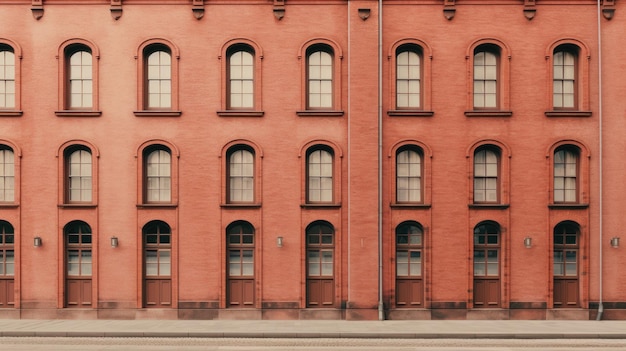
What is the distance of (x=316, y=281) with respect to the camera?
20.5 metres

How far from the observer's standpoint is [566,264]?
2055cm

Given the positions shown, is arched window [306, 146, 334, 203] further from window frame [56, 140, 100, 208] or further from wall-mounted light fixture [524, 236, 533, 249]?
window frame [56, 140, 100, 208]

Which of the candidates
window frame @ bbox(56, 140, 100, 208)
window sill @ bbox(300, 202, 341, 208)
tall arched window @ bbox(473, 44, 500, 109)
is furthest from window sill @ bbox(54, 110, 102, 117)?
tall arched window @ bbox(473, 44, 500, 109)

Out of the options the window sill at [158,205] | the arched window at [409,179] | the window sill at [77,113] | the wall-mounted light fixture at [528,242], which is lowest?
the wall-mounted light fixture at [528,242]

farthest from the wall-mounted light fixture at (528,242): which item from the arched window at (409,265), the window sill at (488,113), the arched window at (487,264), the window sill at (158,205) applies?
the window sill at (158,205)

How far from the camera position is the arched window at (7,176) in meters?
20.7

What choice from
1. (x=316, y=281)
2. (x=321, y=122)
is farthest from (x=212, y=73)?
(x=316, y=281)

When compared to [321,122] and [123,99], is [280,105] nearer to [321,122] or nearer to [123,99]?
[321,122]

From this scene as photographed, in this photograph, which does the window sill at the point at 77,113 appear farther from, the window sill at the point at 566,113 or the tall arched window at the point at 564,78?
the tall arched window at the point at 564,78

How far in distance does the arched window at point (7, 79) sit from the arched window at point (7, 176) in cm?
162

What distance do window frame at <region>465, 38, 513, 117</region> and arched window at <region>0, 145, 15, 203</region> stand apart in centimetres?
1646

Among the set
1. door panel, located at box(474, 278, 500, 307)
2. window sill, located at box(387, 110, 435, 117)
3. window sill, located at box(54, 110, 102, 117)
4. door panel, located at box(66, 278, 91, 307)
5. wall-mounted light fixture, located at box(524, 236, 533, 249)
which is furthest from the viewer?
door panel, located at box(66, 278, 91, 307)

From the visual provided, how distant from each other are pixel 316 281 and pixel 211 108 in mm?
7244

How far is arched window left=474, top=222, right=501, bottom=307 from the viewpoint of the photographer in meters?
20.4
